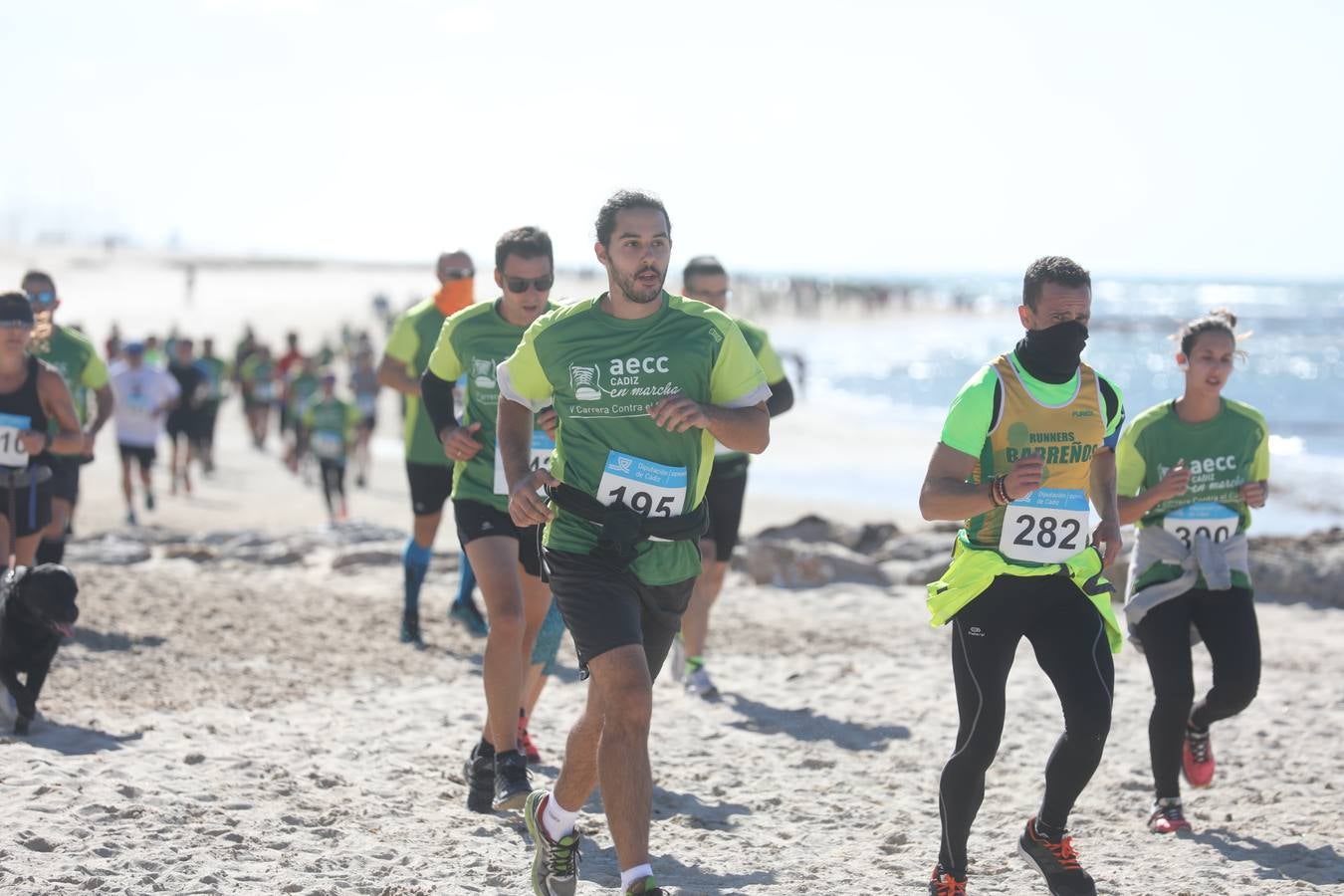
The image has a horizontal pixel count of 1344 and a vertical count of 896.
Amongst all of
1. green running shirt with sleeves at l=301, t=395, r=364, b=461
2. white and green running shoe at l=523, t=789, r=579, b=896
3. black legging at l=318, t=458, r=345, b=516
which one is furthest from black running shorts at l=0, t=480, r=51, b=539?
black legging at l=318, t=458, r=345, b=516

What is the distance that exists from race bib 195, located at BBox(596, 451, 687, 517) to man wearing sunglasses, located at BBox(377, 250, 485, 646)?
3.00 meters

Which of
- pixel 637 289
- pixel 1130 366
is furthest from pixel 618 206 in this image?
pixel 1130 366

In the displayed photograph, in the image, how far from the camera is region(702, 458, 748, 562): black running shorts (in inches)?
297

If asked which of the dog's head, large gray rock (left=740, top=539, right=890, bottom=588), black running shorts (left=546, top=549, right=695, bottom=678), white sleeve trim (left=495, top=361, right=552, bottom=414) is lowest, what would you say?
large gray rock (left=740, top=539, right=890, bottom=588)

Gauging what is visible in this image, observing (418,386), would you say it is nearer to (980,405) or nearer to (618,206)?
(618,206)

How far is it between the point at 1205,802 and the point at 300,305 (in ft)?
194

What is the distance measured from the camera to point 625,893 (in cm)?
404

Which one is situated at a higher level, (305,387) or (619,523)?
(619,523)

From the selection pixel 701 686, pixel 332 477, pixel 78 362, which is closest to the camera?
pixel 701 686

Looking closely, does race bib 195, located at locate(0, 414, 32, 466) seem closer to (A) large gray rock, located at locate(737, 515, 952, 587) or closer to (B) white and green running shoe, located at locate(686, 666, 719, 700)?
(B) white and green running shoe, located at locate(686, 666, 719, 700)

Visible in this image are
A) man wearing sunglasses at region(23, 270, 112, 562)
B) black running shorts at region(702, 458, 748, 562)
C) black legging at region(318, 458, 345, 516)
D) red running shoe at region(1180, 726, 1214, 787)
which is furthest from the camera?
black legging at region(318, 458, 345, 516)

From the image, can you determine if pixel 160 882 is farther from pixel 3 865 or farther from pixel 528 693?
pixel 528 693

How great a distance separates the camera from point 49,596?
6.25 metres

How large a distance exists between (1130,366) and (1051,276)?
58134 mm
